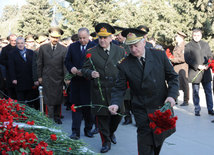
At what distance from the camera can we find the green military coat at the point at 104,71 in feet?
19.7

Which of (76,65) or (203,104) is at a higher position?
(76,65)

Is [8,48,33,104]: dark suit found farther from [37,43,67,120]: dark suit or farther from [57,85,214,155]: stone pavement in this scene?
[57,85,214,155]: stone pavement

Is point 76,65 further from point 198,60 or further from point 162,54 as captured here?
point 198,60

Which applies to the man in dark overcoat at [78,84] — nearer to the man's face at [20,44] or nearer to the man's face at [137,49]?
the man's face at [20,44]

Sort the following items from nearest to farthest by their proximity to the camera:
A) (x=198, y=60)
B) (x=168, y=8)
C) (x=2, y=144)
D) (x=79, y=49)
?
1. (x=2, y=144)
2. (x=79, y=49)
3. (x=198, y=60)
4. (x=168, y=8)

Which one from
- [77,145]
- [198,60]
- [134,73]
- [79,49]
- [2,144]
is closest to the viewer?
[2,144]

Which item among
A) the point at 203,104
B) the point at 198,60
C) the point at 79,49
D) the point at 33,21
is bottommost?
the point at 33,21

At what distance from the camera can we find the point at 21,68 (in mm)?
9117

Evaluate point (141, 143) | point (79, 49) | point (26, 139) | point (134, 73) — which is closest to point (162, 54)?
point (134, 73)

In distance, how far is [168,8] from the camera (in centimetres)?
3002

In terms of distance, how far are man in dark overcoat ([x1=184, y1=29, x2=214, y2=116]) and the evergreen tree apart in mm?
36374

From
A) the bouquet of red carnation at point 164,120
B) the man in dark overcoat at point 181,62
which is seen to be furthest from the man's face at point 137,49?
the man in dark overcoat at point 181,62

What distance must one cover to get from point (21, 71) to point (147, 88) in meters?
5.72

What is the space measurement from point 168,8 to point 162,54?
88.0 ft
